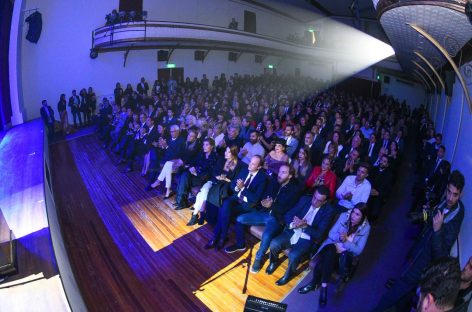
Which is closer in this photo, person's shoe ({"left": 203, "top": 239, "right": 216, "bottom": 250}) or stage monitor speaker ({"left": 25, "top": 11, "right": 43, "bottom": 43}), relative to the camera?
person's shoe ({"left": 203, "top": 239, "right": 216, "bottom": 250})

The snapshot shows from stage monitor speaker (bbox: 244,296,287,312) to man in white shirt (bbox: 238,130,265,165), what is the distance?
3.20m

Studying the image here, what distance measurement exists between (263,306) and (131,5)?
13992 mm

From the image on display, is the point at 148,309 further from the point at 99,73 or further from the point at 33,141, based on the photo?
the point at 99,73

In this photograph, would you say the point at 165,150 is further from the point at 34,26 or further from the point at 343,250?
the point at 34,26

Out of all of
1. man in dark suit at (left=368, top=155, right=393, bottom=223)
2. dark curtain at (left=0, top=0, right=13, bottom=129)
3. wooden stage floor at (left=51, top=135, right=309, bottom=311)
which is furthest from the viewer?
dark curtain at (left=0, top=0, right=13, bottom=129)

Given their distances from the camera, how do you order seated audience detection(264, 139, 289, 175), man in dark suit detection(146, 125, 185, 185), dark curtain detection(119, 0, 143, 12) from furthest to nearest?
dark curtain detection(119, 0, 143, 12) → man in dark suit detection(146, 125, 185, 185) → seated audience detection(264, 139, 289, 175)

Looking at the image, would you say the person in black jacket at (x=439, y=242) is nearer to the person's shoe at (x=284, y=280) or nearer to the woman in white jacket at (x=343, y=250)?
the woman in white jacket at (x=343, y=250)

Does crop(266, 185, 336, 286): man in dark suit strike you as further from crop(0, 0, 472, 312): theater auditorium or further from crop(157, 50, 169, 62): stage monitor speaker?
crop(157, 50, 169, 62): stage monitor speaker

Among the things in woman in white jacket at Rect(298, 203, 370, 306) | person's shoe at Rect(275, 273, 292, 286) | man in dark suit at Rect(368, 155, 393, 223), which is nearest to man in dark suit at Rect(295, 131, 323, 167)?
man in dark suit at Rect(368, 155, 393, 223)

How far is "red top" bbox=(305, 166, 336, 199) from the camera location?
178 inches


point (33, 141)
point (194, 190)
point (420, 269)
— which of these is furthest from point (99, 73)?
point (420, 269)

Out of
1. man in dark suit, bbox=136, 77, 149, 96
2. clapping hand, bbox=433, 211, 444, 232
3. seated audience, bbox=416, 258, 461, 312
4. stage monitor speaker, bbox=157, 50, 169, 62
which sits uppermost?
stage monitor speaker, bbox=157, 50, 169, 62

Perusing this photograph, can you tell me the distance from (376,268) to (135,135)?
6.02 m

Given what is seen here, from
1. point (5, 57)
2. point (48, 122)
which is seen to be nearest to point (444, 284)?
point (48, 122)
